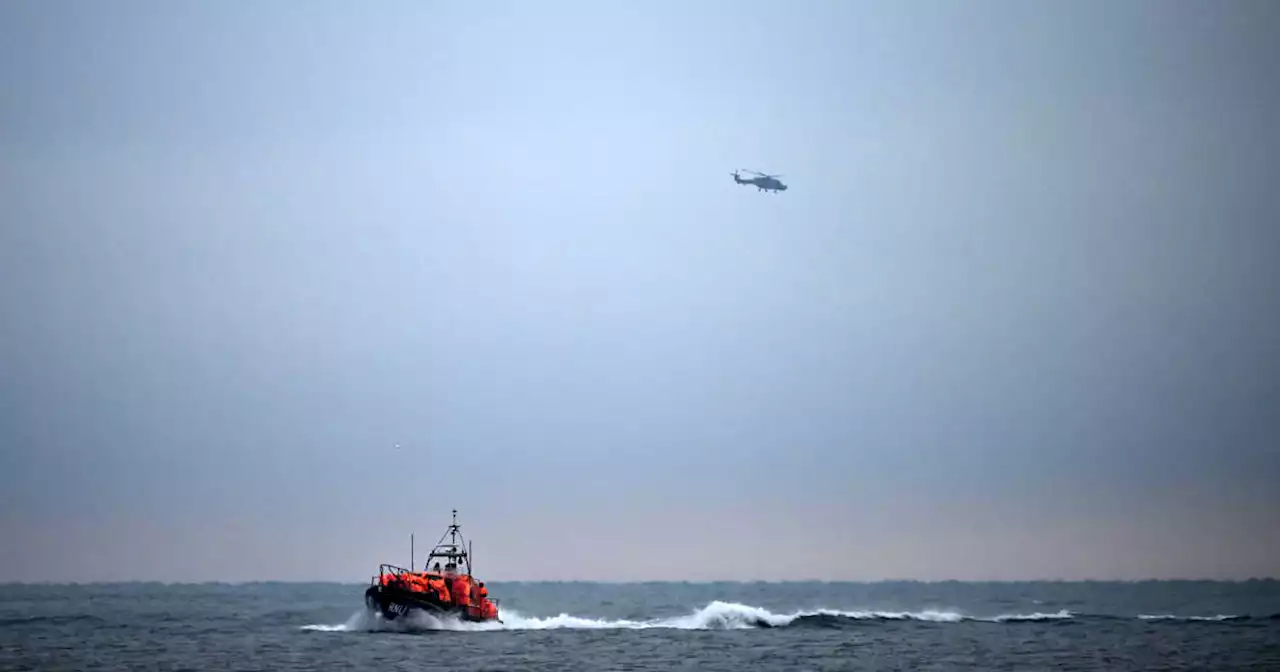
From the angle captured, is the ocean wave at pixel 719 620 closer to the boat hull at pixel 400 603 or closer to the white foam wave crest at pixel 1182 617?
the white foam wave crest at pixel 1182 617

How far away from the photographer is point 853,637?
322 ft

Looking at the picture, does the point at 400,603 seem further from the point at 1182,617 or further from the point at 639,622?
the point at 1182,617

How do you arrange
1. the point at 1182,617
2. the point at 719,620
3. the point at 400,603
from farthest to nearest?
the point at 1182,617
the point at 719,620
the point at 400,603

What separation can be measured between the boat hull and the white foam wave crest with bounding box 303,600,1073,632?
0.47 m

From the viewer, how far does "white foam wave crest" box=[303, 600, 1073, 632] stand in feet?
307

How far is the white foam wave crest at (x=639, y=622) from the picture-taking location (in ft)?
307

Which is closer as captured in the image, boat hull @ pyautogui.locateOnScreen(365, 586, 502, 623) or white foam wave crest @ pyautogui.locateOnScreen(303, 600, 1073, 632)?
boat hull @ pyautogui.locateOnScreen(365, 586, 502, 623)

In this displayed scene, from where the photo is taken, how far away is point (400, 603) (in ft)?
301

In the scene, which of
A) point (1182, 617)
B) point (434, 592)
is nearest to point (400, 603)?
point (434, 592)

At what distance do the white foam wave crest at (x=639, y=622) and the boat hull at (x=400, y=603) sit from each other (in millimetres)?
468

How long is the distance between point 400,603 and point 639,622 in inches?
1246

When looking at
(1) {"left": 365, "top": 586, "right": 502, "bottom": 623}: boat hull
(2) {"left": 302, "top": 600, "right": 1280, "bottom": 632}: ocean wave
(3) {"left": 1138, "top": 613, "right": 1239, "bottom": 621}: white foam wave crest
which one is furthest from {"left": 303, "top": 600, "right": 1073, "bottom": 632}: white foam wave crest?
(3) {"left": 1138, "top": 613, "right": 1239, "bottom": 621}: white foam wave crest

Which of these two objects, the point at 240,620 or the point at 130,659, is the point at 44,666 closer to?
the point at 130,659

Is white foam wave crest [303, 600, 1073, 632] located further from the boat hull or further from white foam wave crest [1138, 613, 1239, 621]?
white foam wave crest [1138, 613, 1239, 621]
